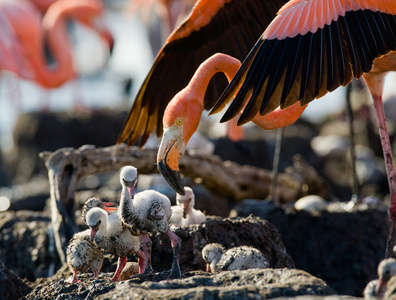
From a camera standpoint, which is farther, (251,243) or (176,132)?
(251,243)

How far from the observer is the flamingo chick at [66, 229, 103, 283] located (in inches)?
190

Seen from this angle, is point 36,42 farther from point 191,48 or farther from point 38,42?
A: point 191,48

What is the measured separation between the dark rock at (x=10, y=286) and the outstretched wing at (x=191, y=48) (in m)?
1.50

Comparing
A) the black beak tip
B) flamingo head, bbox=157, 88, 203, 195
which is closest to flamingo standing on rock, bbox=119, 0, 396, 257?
flamingo head, bbox=157, 88, 203, 195

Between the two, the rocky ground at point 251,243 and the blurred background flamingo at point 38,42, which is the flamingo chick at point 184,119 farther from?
the blurred background flamingo at point 38,42

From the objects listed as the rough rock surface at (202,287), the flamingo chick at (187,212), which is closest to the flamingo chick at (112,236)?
the rough rock surface at (202,287)

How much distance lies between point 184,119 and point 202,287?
4.02 feet

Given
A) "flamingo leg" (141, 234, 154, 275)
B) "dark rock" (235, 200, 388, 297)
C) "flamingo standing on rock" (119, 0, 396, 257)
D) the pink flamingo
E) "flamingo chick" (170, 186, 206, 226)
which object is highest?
the pink flamingo

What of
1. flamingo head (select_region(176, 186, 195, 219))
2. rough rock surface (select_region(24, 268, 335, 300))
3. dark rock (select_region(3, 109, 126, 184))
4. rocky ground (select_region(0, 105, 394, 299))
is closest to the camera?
rough rock surface (select_region(24, 268, 335, 300))

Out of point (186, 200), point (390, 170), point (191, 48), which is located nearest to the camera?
point (186, 200)

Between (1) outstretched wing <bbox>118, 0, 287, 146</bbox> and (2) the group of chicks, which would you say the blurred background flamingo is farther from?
(2) the group of chicks

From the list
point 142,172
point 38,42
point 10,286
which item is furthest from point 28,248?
point 38,42

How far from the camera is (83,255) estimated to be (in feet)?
15.8

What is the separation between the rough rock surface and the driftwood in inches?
67.4
